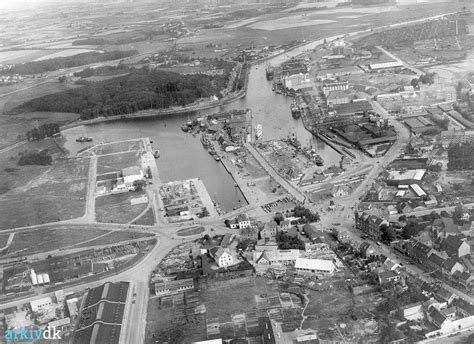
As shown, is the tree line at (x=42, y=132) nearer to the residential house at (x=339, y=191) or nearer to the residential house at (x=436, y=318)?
the residential house at (x=339, y=191)

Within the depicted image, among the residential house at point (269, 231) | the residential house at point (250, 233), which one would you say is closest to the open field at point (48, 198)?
the residential house at point (250, 233)

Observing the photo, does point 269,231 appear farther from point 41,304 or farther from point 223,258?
point 41,304

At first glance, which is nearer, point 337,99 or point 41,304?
point 41,304

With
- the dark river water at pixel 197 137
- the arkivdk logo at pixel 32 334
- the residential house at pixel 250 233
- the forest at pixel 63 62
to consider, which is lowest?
the dark river water at pixel 197 137

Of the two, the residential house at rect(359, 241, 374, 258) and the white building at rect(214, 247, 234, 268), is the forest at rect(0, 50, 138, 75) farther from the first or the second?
the residential house at rect(359, 241, 374, 258)

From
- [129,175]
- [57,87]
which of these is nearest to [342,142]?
[129,175]

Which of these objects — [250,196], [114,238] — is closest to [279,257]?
[250,196]
